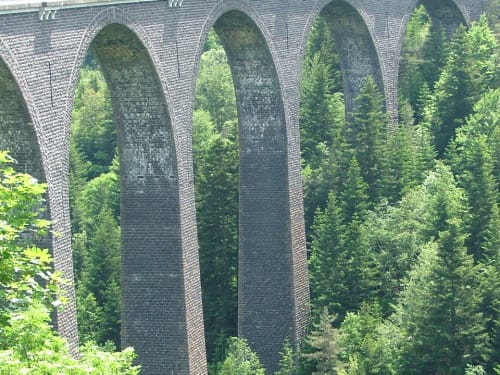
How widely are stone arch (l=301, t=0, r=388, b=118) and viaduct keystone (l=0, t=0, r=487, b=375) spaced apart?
0.18 ft

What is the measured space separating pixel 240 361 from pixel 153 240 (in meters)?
6.27

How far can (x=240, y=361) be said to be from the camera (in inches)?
1721

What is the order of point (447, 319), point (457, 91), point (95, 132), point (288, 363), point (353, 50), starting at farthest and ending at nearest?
point (95, 132) → point (457, 91) → point (353, 50) → point (288, 363) → point (447, 319)

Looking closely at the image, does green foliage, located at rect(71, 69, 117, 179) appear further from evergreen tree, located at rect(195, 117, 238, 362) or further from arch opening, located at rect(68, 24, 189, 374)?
arch opening, located at rect(68, 24, 189, 374)

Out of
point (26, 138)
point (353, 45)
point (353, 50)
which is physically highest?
point (353, 45)

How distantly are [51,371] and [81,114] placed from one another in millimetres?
68383

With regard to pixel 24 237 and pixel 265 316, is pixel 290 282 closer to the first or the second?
pixel 265 316

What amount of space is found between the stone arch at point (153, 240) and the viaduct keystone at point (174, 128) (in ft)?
0.10

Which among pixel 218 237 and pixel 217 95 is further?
pixel 217 95

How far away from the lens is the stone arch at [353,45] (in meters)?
56.8

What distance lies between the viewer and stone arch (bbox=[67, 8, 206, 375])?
39112 millimetres

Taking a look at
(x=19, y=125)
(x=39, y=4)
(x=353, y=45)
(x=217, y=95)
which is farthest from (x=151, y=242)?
(x=217, y=95)

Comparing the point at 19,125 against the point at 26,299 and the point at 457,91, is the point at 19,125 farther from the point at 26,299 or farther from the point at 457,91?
the point at 457,91

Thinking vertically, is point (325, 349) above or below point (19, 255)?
below
